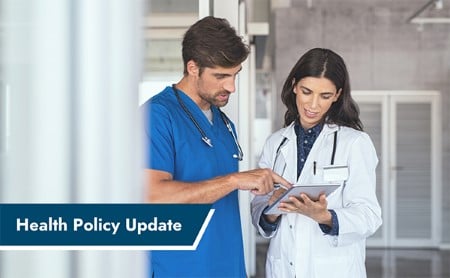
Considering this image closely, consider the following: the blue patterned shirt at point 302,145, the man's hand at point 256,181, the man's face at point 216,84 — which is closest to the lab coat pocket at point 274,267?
the blue patterned shirt at point 302,145

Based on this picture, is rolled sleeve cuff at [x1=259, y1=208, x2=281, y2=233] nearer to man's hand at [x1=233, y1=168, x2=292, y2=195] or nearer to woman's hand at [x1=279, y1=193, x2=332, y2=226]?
woman's hand at [x1=279, y1=193, x2=332, y2=226]

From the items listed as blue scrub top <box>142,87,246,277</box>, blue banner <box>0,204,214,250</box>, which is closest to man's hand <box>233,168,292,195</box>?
blue scrub top <box>142,87,246,277</box>

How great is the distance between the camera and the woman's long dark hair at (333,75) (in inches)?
89.6

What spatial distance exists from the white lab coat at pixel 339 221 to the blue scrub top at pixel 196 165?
18 cm

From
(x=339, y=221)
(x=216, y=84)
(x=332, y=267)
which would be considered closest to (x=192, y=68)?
(x=216, y=84)

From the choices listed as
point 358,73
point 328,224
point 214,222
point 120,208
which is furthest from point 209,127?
point 358,73

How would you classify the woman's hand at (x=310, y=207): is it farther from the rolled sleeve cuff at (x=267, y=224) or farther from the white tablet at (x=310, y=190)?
the rolled sleeve cuff at (x=267, y=224)

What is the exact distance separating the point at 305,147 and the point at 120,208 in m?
1.52

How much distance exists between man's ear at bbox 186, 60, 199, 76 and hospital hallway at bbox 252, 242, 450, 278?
266 inches

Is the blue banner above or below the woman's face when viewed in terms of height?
below

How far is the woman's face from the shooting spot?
2279 millimetres

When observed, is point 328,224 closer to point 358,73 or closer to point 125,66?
point 125,66

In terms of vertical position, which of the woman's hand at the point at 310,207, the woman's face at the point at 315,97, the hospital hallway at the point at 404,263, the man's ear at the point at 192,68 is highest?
the man's ear at the point at 192,68

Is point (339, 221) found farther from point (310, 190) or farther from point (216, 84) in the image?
point (216, 84)
